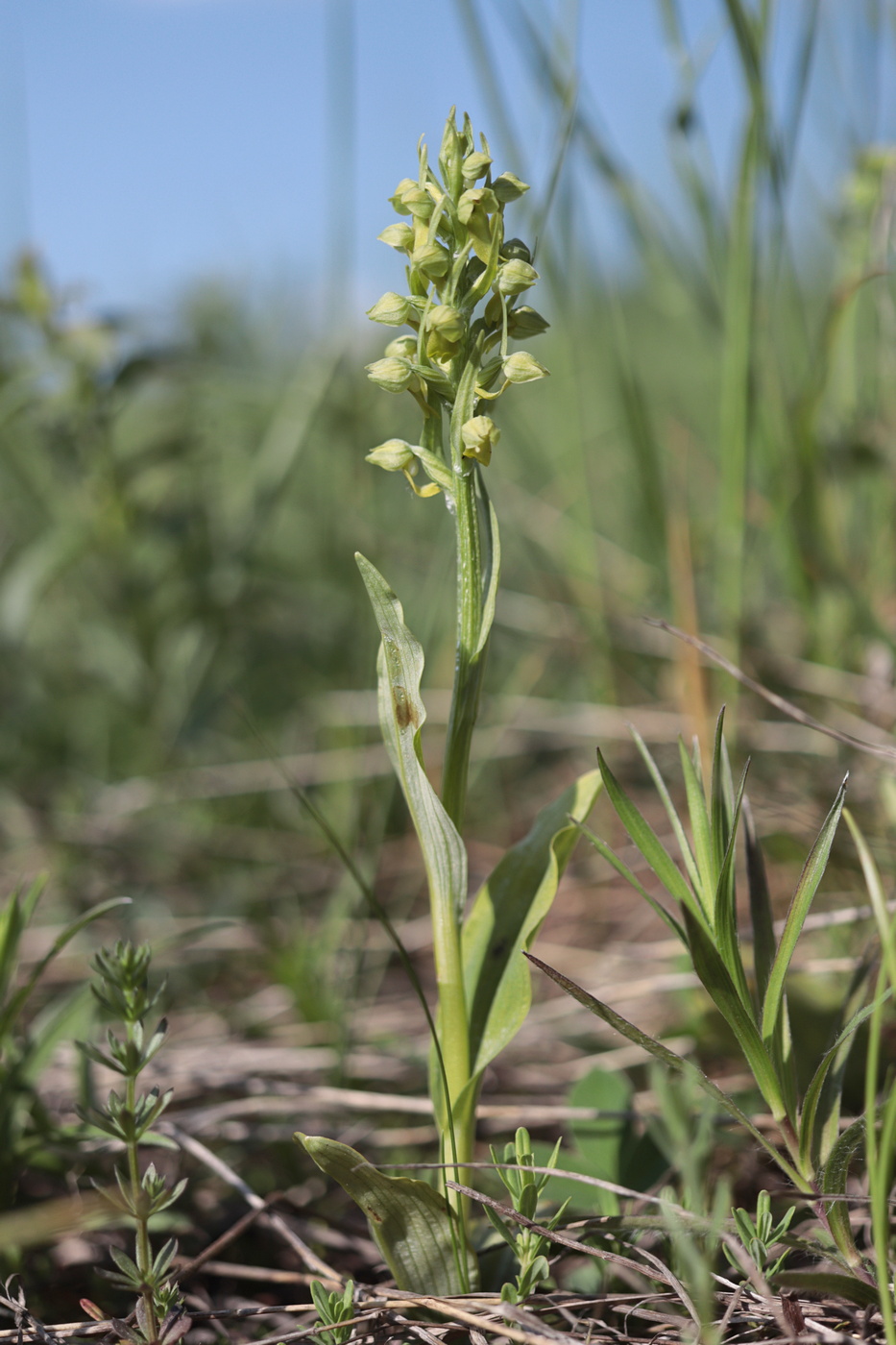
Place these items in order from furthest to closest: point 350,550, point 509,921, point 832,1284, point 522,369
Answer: point 350,550 < point 509,921 < point 522,369 < point 832,1284

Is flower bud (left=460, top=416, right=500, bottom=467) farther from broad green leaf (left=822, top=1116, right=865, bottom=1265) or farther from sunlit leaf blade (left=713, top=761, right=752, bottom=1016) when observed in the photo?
broad green leaf (left=822, top=1116, right=865, bottom=1265)

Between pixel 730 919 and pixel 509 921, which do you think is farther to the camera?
pixel 509 921

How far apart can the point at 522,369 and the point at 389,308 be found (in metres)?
0.16

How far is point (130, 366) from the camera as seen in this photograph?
7.92 feet

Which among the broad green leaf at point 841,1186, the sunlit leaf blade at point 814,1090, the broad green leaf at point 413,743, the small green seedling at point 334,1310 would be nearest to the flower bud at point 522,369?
the broad green leaf at point 413,743

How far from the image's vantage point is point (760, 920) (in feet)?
3.51

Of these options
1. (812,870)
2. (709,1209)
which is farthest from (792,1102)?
(709,1209)

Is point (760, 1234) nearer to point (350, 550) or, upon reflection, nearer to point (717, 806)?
point (717, 806)

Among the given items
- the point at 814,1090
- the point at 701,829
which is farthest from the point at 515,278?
the point at 814,1090

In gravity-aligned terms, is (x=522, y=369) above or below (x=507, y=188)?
below

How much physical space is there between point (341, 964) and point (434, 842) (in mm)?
1057

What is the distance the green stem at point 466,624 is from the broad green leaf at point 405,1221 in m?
0.37

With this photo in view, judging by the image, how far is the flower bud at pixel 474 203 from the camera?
95 cm

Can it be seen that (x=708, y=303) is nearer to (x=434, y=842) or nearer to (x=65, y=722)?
(x=434, y=842)
